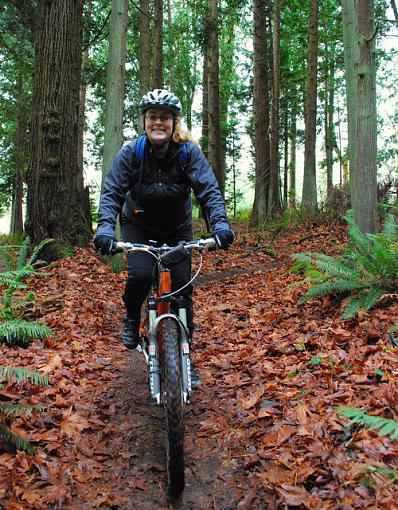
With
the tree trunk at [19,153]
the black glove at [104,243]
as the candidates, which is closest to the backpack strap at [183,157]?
the black glove at [104,243]

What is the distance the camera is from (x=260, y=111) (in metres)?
17.1

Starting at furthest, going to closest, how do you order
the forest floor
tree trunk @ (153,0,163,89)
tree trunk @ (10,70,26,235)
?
1. tree trunk @ (10,70,26,235)
2. tree trunk @ (153,0,163,89)
3. the forest floor

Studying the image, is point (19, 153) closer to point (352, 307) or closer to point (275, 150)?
point (275, 150)

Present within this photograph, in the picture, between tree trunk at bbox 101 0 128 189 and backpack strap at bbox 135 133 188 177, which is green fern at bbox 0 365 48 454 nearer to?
backpack strap at bbox 135 133 188 177

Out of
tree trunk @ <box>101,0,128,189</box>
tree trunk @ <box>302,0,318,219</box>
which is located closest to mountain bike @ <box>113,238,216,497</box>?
tree trunk @ <box>101,0,128,189</box>

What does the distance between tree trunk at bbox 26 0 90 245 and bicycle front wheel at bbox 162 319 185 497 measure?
243 inches

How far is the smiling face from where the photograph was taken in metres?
4.05

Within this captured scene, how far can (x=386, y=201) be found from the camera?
38.7 ft

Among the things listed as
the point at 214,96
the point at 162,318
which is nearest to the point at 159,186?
the point at 162,318

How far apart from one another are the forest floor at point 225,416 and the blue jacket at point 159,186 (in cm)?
169

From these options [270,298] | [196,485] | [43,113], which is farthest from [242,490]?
[43,113]

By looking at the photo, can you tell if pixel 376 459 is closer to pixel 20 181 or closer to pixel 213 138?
pixel 213 138

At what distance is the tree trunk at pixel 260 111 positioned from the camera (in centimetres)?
1694

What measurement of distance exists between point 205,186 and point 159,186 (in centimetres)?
40
